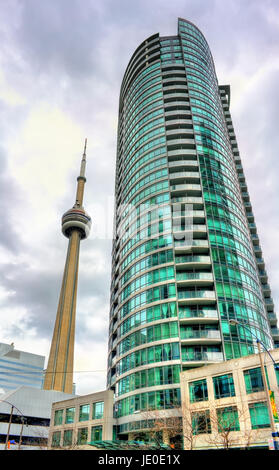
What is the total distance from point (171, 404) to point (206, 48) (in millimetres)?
86904

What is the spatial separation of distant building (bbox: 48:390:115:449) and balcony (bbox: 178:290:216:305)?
1711cm

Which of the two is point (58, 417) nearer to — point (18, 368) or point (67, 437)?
point (67, 437)

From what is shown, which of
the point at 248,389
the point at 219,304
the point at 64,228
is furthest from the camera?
the point at 64,228

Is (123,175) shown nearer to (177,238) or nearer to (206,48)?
(177,238)

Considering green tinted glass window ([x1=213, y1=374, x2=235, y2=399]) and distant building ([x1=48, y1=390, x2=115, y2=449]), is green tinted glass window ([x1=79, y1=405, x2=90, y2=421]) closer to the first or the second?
distant building ([x1=48, y1=390, x2=115, y2=449])

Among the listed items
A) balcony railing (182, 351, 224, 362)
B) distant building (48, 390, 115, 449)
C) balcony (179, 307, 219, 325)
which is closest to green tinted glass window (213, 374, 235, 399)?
balcony railing (182, 351, 224, 362)

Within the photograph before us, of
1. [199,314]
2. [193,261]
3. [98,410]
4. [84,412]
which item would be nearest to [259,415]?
[199,314]

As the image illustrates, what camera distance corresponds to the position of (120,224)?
73.2 m

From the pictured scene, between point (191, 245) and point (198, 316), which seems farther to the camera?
point (191, 245)

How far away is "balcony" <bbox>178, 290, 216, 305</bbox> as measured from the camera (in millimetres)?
50250

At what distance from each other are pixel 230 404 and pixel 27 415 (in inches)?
2415

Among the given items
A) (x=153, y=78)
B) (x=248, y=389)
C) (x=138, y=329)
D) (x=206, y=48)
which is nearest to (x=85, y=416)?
(x=138, y=329)

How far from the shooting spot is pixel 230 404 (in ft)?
111

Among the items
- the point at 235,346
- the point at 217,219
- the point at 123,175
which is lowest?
the point at 235,346
